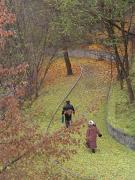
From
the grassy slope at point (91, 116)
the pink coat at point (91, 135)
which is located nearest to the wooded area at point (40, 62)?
the grassy slope at point (91, 116)

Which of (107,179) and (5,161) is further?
(107,179)

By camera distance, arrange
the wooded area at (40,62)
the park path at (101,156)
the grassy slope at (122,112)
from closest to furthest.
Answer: the wooded area at (40,62) → the park path at (101,156) → the grassy slope at (122,112)

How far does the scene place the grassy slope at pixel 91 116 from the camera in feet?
70.9

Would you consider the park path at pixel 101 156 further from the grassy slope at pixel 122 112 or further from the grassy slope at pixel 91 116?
the grassy slope at pixel 122 112

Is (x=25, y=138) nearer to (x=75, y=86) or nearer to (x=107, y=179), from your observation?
(x=107, y=179)

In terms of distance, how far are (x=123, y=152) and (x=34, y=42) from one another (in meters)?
17.2

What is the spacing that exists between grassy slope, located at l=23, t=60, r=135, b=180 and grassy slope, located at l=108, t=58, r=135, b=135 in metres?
0.74

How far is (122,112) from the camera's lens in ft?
99.9

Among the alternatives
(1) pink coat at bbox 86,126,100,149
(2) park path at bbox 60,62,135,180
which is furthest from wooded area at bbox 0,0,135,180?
(1) pink coat at bbox 86,126,100,149

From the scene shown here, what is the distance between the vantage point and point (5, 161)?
15430 mm

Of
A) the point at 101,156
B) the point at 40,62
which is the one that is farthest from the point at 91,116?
the point at 40,62

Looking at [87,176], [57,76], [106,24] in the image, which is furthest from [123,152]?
[57,76]

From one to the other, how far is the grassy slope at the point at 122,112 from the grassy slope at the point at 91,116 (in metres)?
0.74

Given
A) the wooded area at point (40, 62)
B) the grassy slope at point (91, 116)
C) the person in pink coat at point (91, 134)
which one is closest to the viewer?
the wooded area at point (40, 62)
